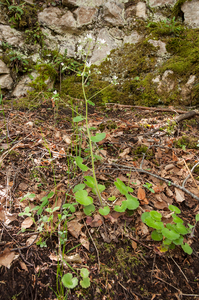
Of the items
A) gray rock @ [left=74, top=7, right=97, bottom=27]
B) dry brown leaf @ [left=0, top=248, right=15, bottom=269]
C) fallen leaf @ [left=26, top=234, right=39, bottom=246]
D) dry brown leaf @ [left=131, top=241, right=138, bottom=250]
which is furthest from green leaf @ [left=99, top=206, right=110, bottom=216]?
gray rock @ [left=74, top=7, right=97, bottom=27]

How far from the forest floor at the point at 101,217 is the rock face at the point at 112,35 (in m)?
1.41

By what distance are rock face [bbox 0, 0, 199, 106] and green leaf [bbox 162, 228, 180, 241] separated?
9.14ft

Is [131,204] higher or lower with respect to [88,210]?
higher

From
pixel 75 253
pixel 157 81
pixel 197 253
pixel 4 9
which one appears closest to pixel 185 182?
pixel 197 253

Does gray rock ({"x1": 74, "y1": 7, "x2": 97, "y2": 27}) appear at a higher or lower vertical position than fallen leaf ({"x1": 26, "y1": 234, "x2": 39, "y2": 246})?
higher

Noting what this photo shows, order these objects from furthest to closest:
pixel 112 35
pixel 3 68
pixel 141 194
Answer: pixel 112 35 < pixel 3 68 < pixel 141 194

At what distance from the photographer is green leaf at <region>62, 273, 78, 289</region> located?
108 centimetres

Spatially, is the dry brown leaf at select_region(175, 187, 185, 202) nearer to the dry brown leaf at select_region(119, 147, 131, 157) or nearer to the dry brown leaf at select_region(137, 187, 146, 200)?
the dry brown leaf at select_region(137, 187, 146, 200)

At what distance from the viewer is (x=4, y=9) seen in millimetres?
3789

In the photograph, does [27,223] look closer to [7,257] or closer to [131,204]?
[7,257]

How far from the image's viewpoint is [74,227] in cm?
144

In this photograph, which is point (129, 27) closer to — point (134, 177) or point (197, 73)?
point (197, 73)

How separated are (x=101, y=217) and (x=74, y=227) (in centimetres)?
26

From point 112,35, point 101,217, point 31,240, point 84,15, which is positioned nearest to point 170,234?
point 101,217
